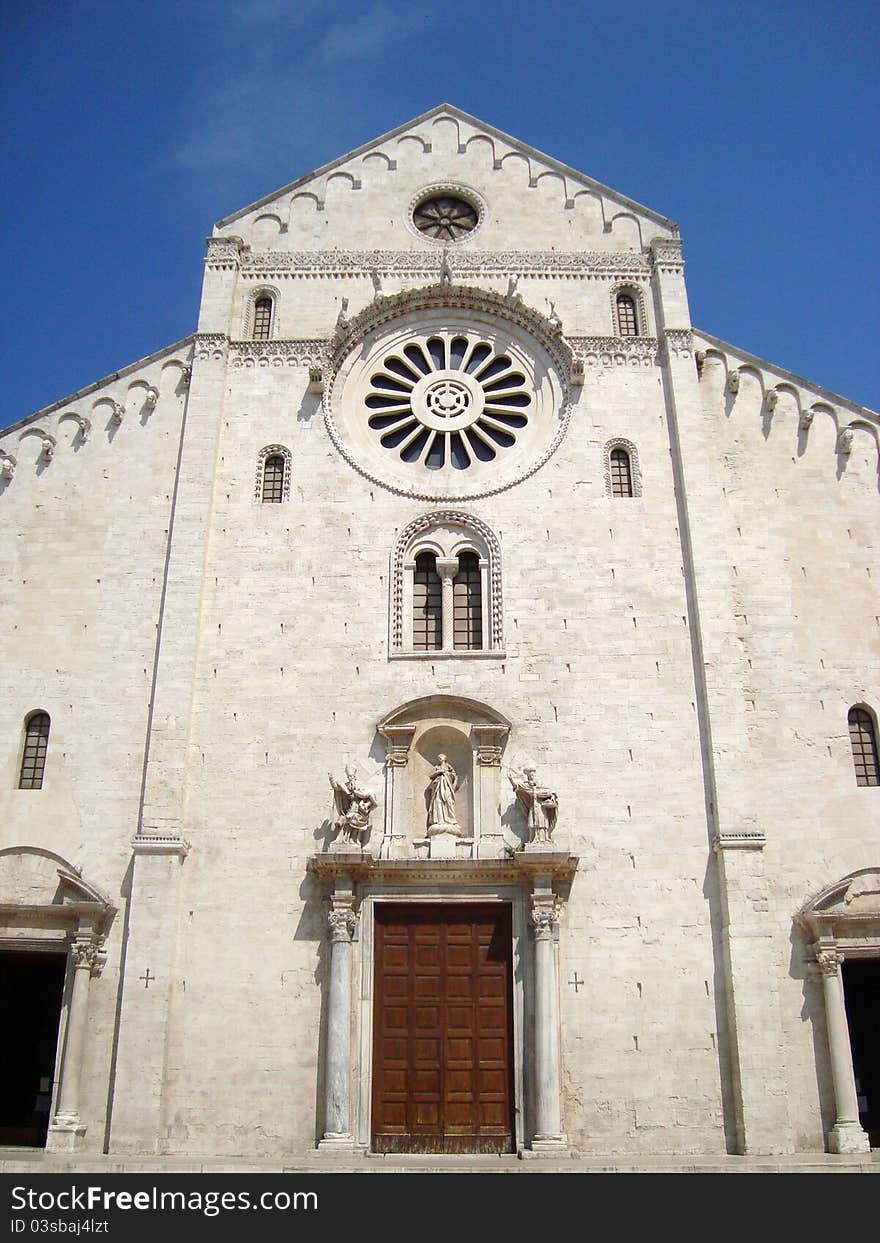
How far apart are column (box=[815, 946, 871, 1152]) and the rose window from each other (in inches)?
402

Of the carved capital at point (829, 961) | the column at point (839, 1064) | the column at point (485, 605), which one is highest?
the column at point (485, 605)

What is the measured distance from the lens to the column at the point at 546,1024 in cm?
1532

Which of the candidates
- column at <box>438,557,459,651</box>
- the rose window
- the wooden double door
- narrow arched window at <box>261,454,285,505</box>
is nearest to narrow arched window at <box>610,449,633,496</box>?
the rose window

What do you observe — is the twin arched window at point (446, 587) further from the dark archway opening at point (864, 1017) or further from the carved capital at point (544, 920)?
the dark archway opening at point (864, 1017)

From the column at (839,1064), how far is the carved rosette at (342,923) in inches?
268

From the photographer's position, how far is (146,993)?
16109mm

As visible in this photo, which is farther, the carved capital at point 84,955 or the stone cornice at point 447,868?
the stone cornice at point 447,868

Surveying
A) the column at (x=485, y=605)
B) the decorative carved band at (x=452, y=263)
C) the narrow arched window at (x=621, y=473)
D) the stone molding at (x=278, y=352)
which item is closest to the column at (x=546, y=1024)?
the column at (x=485, y=605)

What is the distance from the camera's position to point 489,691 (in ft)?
59.2

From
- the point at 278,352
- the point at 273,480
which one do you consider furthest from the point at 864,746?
the point at 278,352

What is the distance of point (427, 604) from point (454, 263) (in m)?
7.08

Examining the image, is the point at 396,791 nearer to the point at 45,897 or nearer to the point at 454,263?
the point at 45,897

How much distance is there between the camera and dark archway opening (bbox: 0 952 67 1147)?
680 inches
